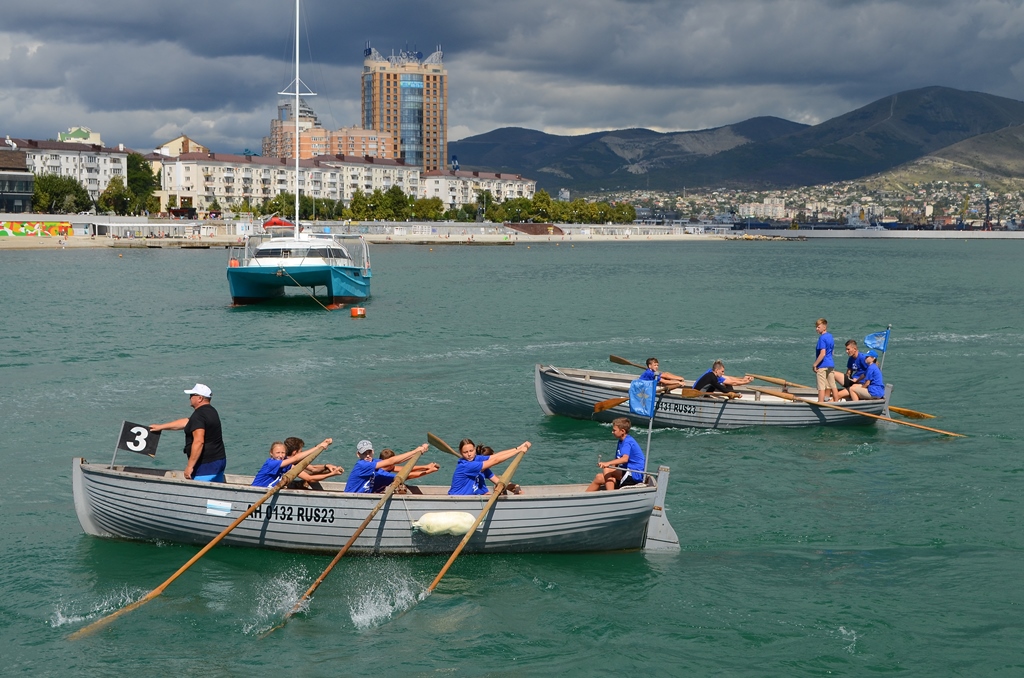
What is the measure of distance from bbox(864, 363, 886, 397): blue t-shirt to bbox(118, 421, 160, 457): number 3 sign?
17936 millimetres

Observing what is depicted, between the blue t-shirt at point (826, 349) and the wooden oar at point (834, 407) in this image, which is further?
the blue t-shirt at point (826, 349)

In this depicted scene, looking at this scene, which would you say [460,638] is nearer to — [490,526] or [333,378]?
[490,526]

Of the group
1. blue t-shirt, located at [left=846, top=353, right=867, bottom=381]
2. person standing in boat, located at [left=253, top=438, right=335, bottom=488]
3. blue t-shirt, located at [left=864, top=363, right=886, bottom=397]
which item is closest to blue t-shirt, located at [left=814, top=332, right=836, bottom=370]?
blue t-shirt, located at [left=846, top=353, right=867, bottom=381]

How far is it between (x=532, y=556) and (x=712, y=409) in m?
10.2

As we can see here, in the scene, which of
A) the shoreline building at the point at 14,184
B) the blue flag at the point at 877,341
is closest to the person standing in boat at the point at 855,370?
the blue flag at the point at 877,341

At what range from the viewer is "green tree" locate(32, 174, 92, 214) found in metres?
168

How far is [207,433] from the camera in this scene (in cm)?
1659

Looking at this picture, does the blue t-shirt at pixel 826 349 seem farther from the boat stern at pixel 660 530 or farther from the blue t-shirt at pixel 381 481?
the blue t-shirt at pixel 381 481

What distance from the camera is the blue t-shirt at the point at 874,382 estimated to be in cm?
2617

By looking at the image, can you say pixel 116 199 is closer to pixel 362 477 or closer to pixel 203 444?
pixel 203 444

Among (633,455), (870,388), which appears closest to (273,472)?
(633,455)

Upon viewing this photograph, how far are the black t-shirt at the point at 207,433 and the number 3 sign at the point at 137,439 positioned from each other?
98 centimetres

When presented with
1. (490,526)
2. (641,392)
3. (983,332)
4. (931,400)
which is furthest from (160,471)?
(983,332)

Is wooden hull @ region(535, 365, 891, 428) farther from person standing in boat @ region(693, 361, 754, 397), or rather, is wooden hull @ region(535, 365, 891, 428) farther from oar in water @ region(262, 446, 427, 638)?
oar in water @ region(262, 446, 427, 638)
